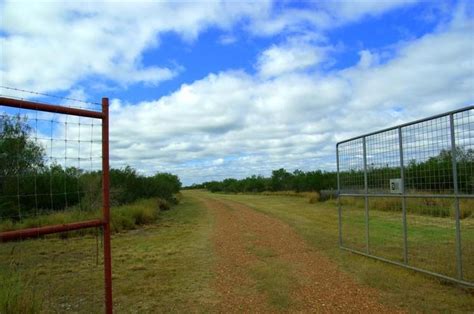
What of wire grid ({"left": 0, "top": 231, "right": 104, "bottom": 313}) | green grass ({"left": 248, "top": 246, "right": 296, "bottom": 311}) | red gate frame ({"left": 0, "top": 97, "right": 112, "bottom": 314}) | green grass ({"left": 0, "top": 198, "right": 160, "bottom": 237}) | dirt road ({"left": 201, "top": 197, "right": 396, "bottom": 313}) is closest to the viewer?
red gate frame ({"left": 0, "top": 97, "right": 112, "bottom": 314})

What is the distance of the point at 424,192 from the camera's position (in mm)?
8344

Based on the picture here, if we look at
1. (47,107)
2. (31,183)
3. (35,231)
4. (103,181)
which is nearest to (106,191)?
(103,181)

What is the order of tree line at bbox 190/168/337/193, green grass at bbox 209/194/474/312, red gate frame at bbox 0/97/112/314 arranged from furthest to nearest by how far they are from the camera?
tree line at bbox 190/168/337/193, green grass at bbox 209/194/474/312, red gate frame at bbox 0/97/112/314

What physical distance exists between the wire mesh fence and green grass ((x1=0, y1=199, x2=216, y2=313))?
160 inches

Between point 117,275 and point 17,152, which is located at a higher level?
point 17,152

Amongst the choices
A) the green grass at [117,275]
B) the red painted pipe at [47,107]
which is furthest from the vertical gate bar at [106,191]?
the green grass at [117,275]

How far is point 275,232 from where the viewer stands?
15.7m

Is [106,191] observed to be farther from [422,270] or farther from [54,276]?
[422,270]

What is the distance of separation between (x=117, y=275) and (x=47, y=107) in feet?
16.0

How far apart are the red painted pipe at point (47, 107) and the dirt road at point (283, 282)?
3427 millimetres

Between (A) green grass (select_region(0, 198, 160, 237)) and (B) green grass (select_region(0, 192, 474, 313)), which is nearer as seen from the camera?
(B) green grass (select_region(0, 192, 474, 313))

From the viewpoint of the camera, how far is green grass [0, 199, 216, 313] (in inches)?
270

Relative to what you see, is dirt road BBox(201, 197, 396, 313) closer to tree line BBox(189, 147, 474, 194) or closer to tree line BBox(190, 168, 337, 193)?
tree line BBox(189, 147, 474, 194)

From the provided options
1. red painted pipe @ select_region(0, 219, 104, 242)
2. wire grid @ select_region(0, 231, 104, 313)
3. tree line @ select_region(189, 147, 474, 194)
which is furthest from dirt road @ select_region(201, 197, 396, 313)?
red painted pipe @ select_region(0, 219, 104, 242)
